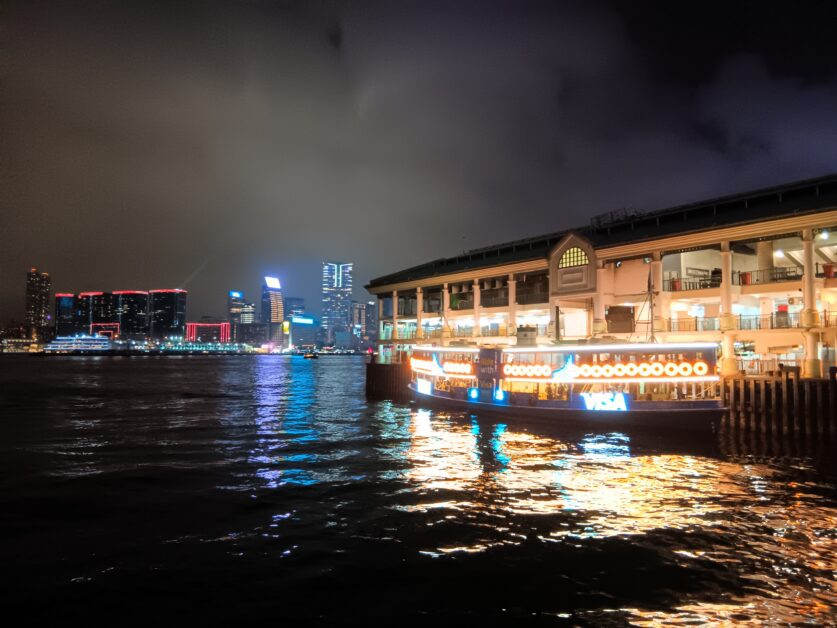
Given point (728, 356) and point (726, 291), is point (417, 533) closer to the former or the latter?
point (728, 356)

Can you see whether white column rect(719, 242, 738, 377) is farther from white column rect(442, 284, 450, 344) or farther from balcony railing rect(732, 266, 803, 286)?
white column rect(442, 284, 450, 344)

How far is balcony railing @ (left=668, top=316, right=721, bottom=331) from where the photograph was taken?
3702 centimetres

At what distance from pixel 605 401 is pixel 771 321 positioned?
12705 mm


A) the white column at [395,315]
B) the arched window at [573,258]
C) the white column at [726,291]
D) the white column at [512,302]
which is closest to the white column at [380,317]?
the white column at [395,315]

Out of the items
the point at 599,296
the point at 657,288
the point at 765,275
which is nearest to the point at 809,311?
the point at 765,275

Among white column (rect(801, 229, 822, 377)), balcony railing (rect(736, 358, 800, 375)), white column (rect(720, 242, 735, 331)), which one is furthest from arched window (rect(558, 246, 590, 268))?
white column (rect(801, 229, 822, 377))

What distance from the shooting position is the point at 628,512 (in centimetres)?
1423

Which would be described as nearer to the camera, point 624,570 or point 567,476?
point 624,570

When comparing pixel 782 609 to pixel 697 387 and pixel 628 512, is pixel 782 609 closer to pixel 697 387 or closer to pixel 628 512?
pixel 628 512

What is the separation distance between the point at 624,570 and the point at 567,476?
789 centimetres

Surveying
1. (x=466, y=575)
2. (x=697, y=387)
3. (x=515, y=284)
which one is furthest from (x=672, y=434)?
(x=515, y=284)

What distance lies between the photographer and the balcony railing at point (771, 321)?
110 ft

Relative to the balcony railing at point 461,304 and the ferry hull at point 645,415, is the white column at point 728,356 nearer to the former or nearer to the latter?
the ferry hull at point 645,415

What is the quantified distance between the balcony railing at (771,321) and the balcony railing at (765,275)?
7.82 feet
